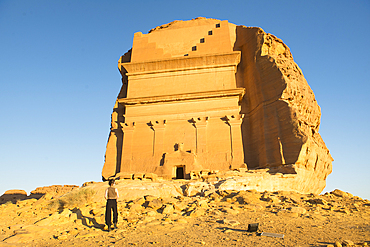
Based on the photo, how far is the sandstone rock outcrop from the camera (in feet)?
51.2

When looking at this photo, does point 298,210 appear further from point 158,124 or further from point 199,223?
point 158,124

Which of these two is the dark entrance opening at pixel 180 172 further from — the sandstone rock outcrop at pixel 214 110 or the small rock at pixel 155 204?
the small rock at pixel 155 204

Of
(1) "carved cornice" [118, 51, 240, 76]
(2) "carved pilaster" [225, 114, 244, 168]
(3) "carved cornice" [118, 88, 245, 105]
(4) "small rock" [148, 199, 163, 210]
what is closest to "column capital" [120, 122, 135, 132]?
(3) "carved cornice" [118, 88, 245, 105]

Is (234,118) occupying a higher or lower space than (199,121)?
higher

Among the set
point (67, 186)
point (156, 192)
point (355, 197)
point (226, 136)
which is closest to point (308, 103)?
point (226, 136)

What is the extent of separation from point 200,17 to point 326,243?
1965 centimetres

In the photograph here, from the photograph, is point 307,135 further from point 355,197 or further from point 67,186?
point 67,186

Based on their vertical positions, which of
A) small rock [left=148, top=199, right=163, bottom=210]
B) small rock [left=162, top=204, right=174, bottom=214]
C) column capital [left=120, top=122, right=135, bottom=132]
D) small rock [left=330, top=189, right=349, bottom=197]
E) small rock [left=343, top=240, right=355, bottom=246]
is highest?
column capital [left=120, top=122, right=135, bottom=132]

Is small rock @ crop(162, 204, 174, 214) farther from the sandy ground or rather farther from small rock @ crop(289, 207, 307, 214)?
small rock @ crop(289, 207, 307, 214)

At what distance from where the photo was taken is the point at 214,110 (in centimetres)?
1789

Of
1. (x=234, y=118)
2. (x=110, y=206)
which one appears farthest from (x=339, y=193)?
(x=110, y=206)

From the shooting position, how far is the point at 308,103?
57.6 feet

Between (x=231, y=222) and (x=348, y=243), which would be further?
(x=231, y=222)

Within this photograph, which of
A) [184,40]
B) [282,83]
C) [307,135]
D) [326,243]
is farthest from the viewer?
[184,40]
